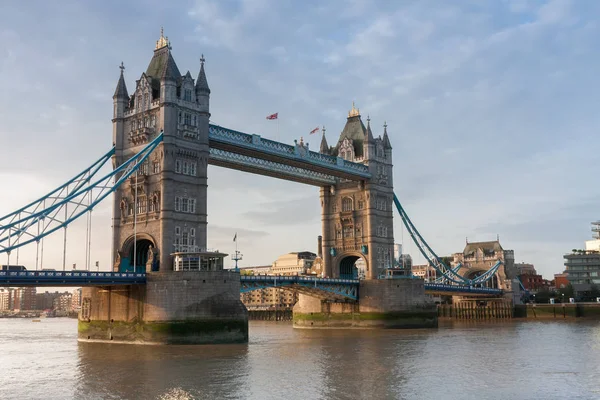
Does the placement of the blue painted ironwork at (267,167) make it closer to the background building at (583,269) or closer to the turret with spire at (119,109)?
the turret with spire at (119,109)

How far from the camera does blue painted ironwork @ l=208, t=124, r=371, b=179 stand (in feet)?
211

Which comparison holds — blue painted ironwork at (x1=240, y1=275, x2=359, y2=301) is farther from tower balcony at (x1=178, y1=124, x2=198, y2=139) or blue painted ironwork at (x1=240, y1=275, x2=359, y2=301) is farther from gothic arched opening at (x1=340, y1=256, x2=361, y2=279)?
tower balcony at (x1=178, y1=124, x2=198, y2=139)

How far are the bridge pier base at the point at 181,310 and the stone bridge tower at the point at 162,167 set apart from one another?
346 centimetres

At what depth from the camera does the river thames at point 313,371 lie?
1169 inches

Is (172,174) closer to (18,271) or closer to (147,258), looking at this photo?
(147,258)

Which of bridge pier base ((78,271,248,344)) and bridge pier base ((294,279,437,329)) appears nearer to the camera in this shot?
bridge pier base ((78,271,248,344))

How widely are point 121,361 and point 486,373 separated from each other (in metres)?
22.2

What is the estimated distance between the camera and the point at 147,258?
60.7 m

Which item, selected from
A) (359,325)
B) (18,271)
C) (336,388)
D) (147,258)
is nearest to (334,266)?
(359,325)

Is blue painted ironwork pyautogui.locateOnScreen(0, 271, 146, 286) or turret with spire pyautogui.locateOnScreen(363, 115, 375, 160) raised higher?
turret with spire pyautogui.locateOnScreen(363, 115, 375, 160)

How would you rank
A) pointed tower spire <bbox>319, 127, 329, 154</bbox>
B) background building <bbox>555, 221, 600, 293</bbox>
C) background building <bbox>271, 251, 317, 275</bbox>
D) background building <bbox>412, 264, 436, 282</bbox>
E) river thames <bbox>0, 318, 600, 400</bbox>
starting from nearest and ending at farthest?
1. river thames <bbox>0, 318, 600, 400</bbox>
2. pointed tower spire <bbox>319, 127, 329, 154</bbox>
3. background building <bbox>555, 221, 600, 293</bbox>
4. background building <bbox>412, 264, 436, 282</bbox>
5. background building <bbox>271, 251, 317, 275</bbox>

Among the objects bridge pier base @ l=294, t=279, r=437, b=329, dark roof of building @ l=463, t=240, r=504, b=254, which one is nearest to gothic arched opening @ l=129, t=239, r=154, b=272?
bridge pier base @ l=294, t=279, r=437, b=329

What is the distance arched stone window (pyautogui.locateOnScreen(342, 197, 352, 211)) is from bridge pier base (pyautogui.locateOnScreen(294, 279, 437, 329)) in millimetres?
11075

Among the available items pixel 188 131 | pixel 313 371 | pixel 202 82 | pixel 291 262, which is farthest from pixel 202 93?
pixel 291 262
